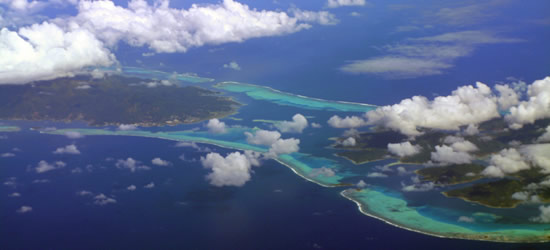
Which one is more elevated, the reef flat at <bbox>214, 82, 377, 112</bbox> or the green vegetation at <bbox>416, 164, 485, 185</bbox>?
the reef flat at <bbox>214, 82, 377, 112</bbox>

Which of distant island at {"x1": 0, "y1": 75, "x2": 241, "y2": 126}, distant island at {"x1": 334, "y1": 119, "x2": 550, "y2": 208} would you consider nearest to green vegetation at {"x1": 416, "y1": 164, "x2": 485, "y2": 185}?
distant island at {"x1": 334, "y1": 119, "x2": 550, "y2": 208}

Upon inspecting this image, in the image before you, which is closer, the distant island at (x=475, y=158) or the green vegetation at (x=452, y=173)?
the distant island at (x=475, y=158)

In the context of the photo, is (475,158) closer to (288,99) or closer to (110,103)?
(288,99)

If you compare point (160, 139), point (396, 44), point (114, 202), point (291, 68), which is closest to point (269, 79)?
point (291, 68)

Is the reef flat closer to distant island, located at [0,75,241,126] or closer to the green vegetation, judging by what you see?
distant island, located at [0,75,241,126]

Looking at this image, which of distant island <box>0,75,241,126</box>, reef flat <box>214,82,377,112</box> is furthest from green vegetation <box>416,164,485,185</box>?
distant island <box>0,75,241,126</box>

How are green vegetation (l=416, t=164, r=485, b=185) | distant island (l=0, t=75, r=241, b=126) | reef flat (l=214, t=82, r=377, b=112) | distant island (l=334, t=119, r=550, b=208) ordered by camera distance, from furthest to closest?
distant island (l=0, t=75, r=241, b=126), reef flat (l=214, t=82, r=377, b=112), green vegetation (l=416, t=164, r=485, b=185), distant island (l=334, t=119, r=550, b=208)

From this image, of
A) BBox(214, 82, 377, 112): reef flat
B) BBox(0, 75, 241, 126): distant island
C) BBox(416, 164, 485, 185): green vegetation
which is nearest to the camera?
BBox(416, 164, 485, 185): green vegetation

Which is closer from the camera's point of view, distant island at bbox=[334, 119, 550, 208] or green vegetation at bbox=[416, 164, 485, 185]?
distant island at bbox=[334, 119, 550, 208]

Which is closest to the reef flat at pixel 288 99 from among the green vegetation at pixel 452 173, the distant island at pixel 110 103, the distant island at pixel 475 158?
the distant island at pixel 110 103

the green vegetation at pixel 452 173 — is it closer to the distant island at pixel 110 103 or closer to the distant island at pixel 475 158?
the distant island at pixel 475 158
